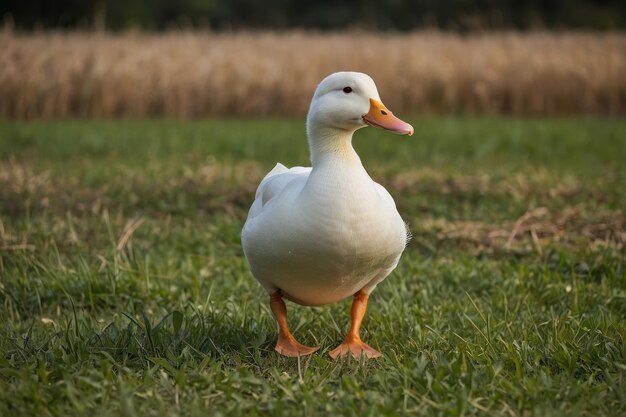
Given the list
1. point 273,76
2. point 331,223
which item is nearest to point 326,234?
point 331,223

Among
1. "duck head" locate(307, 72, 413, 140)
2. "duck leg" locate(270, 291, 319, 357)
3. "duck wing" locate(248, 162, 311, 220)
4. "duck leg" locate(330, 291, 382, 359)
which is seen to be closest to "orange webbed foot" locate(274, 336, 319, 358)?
"duck leg" locate(270, 291, 319, 357)

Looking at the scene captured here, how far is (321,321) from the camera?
3777 mm

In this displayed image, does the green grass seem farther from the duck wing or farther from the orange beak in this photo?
the orange beak

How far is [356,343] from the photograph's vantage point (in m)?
3.27

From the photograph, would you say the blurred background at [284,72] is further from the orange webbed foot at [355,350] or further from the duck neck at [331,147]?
the orange webbed foot at [355,350]

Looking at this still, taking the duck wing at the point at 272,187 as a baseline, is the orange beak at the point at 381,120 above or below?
above

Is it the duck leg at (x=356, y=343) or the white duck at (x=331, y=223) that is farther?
the duck leg at (x=356, y=343)

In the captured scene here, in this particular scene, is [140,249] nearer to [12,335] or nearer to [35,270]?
[35,270]

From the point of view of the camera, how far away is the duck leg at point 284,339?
10.6 ft

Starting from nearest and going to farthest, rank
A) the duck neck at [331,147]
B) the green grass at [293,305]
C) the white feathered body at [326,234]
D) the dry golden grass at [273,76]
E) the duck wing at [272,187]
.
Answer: the green grass at [293,305], the white feathered body at [326,234], the duck neck at [331,147], the duck wing at [272,187], the dry golden grass at [273,76]

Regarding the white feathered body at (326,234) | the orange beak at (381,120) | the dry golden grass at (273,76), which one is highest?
the orange beak at (381,120)

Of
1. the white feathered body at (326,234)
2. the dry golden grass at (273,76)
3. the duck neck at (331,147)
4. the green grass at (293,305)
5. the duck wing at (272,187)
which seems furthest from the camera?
the dry golden grass at (273,76)

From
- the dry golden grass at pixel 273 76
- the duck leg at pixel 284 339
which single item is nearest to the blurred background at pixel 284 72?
the dry golden grass at pixel 273 76

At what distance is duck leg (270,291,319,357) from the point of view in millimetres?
3246
